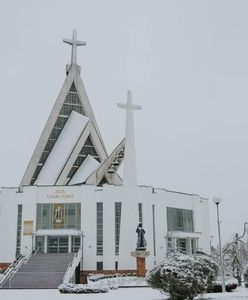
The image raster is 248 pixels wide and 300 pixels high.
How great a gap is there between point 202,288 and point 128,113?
24.5 metres

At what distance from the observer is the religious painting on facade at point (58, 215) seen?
41.2 m

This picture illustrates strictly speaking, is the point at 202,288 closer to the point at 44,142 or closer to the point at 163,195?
the point at 163,195

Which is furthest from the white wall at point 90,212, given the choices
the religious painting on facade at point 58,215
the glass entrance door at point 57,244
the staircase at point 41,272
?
the staircase at point 41,272

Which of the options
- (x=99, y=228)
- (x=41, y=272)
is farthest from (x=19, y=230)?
(x=41, y=272)

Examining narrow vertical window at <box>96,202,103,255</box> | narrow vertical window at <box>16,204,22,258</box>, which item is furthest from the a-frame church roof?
narrow vertical window at <box>16,204,22,258</box>

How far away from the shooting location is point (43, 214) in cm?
4147

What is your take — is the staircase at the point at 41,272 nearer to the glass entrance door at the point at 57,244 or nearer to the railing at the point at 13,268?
the railing at the point at 13,268

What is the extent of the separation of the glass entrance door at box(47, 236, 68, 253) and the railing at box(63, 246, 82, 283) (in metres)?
1.98

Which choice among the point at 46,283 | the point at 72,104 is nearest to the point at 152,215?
the point at 46,283

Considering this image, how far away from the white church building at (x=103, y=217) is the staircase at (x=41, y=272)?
2.92 m

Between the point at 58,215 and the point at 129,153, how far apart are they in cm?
939

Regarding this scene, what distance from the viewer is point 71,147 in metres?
50.3

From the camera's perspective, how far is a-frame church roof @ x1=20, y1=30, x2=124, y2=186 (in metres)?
48.7

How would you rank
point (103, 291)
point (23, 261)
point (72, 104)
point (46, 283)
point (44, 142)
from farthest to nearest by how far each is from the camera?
point (72, 104), point (44, 142), point (23, 261), point (46, 283), point (103, 291)
